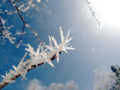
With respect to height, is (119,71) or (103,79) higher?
(103,79)

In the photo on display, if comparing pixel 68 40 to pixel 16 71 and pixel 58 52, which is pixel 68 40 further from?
pixel 16 71

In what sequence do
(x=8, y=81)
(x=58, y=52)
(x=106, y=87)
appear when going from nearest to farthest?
1. (x=58, y=52)
2. (x=8, y=81)
3. (x=106, y=87)

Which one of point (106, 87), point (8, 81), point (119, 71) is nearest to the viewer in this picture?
point (8, 81)

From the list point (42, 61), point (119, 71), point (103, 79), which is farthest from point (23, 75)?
point (103, 79)

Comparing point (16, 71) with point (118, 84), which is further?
point (118, 84)

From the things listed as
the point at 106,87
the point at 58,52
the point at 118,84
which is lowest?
the point at 58,52

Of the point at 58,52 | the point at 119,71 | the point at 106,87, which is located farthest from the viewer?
the point at 106,87

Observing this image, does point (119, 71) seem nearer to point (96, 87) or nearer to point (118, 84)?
point (118, 84)

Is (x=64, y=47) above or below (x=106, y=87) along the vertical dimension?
below

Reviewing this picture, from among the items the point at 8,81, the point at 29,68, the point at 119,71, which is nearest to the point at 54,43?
the point at 29,68
